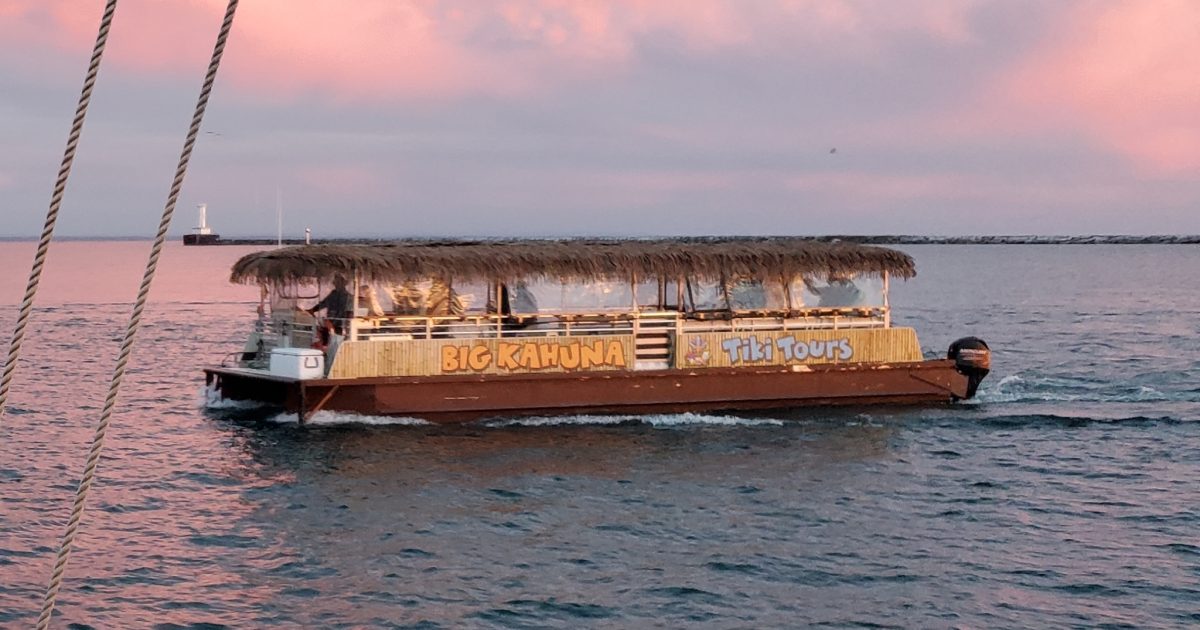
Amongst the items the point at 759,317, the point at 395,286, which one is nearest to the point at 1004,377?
the point at 759,317

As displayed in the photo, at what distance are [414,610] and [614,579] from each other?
2.39m

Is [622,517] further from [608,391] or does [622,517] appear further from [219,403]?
[219,403]

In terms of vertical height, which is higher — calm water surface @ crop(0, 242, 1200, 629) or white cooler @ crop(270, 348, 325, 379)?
white cooler @ crop(270, 348, 325, 379)

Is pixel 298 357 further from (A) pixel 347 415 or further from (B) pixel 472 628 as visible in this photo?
(B) pixel 472 628

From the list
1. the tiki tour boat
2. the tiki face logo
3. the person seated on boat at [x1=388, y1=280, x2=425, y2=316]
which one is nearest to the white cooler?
the tiki tour boat

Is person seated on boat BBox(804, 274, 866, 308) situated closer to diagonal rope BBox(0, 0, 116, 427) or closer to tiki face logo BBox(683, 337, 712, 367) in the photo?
tiki face logo BBox(683, 337, 712, 367)

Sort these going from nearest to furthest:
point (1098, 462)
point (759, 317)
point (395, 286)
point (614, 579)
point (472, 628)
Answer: point (472, 628) → point (614, 579) → point (1098, 462) → point (395, 286) → point (759, 317)

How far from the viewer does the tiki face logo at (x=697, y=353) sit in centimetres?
2573

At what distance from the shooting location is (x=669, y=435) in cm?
2377

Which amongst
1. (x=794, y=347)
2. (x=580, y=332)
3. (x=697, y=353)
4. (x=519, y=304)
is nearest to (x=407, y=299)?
(x=519, y=304)

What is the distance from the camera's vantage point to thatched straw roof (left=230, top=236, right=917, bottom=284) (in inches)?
950

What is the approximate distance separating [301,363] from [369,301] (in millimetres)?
1747

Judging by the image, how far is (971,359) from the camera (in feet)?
89.4

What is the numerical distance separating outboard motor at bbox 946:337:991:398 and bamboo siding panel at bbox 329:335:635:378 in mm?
6806
